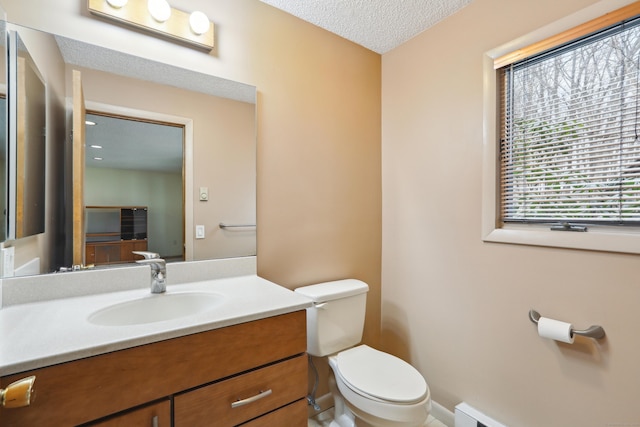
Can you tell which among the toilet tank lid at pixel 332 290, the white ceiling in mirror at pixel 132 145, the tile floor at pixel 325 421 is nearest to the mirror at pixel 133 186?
the white ceiling in mirror at pixel 132 145

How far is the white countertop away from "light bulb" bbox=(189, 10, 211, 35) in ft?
3.95

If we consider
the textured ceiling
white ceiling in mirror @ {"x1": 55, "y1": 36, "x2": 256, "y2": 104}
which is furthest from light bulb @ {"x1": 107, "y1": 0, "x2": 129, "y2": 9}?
the textured ceiling

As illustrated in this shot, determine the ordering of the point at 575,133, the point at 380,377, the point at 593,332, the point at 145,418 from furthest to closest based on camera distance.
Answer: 1. the point at 380,377
2. the point at 575,133
3. the point at 593,332
4. the point at 145,418

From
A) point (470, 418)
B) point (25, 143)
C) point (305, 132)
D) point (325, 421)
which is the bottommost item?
point (325, 421)

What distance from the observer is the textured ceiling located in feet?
5.34

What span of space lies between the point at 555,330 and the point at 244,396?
1.27 metres

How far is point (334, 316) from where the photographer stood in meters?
1.67

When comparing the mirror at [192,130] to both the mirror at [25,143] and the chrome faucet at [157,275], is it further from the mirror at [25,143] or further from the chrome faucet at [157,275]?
the chrome faucet at [157,275]

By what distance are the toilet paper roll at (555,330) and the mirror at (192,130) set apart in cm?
139

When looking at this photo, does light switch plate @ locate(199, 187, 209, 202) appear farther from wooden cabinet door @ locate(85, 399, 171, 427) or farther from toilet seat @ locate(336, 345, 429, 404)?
toilet seat @ locate(336, 345, 429, 404)

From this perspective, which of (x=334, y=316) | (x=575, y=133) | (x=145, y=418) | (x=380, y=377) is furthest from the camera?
(x=334, y=316)

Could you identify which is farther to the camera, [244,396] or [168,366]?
[244,396]

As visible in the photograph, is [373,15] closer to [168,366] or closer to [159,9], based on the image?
[159,9]

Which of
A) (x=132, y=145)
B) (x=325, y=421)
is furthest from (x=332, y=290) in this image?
(x=132, y=145)
